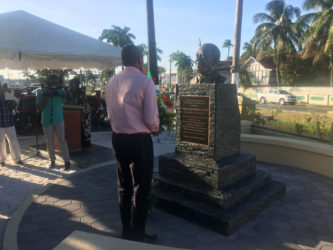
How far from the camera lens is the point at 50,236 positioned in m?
2.93

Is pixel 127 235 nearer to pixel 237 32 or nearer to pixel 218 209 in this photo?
pixel 218 209

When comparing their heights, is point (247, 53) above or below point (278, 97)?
above

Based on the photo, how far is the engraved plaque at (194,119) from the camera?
3.57 m

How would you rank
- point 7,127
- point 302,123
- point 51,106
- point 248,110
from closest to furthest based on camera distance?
point 51,106, point 7,127, point 302,123, point 248,110

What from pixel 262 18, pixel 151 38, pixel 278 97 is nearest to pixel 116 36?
pixel 262 18

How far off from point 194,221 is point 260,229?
2.48 ft

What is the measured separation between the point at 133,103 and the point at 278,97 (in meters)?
29.7

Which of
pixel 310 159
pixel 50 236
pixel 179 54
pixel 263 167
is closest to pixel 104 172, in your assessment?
pixel 50 236

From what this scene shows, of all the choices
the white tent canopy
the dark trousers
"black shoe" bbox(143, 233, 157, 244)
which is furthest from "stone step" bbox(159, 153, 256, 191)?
the white tent canopy

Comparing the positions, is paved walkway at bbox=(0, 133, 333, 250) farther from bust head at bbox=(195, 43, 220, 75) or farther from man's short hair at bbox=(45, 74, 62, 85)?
bust head at bbox=(195, 43, 220, 75)

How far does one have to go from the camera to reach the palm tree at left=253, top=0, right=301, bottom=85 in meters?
33.6

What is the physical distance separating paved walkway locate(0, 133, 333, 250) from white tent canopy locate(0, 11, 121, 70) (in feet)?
10.7

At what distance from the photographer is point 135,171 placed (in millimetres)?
2465

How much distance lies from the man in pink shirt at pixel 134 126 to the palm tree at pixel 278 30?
115 feet
